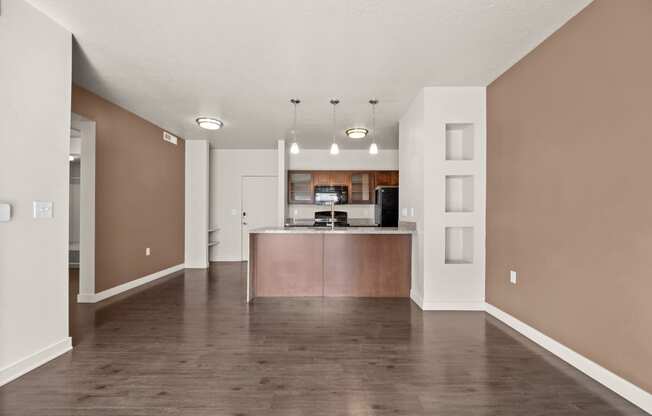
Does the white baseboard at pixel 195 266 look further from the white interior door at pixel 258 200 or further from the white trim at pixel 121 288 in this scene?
the white interior door at pixel 258 200

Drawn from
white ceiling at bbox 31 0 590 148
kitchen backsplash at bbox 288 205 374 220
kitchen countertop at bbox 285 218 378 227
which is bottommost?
kitchen countertop at bbox 285 218 378 227

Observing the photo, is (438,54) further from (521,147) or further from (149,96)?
(149,96)

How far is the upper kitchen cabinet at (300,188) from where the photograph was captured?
7.20 m

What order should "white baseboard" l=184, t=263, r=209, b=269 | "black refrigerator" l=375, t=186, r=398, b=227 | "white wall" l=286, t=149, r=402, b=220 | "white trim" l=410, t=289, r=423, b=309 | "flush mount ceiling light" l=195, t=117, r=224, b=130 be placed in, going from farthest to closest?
1. "white wall" l=286, t=149, r=402, b=220
2. "white baseboard" l=184, t=263, r=209, b=269
3. "black refrigerator" l=375, t=186, r=398, b=227
4. "flush mount ceiling light" l=195, t=117, r=224, b=130
5. "white trim" l=410, t=289, r=423, b=309

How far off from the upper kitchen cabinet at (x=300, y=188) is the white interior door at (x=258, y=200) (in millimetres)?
Result: 457

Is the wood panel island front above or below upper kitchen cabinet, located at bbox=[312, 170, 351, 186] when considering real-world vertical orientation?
below

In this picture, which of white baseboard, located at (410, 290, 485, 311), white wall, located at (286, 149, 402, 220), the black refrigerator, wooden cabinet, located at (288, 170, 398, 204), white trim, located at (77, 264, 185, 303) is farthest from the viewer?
white wall, located at (286, 149, 402, 220)

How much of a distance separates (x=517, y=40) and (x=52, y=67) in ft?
12.8

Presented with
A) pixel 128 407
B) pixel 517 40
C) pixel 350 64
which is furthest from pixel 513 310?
pixel 128 407

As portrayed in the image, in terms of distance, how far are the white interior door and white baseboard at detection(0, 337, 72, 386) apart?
4.88 metres

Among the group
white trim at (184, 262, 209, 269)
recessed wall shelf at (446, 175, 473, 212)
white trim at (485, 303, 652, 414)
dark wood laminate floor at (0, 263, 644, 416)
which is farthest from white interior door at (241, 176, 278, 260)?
white trim at (485, 303, 652, 414)

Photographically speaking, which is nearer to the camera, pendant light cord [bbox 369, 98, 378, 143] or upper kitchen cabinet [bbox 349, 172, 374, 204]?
pendant light cord [bbox 369, 98, 378, 143]

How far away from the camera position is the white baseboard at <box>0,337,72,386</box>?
215cm

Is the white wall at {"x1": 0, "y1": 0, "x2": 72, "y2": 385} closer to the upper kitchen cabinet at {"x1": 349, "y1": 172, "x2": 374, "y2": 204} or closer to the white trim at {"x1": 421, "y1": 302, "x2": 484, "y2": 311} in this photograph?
the white trim at {"x1": 421, "y1": 302, "x2": 484, "y2": 311}
